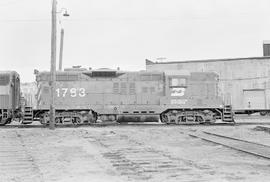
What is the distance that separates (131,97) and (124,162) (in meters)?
13.2

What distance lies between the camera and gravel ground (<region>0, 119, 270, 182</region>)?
768cm

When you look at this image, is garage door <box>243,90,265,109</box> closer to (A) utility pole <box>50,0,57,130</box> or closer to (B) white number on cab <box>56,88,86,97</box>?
(B) white number on cab <box>56,88,86,97</box>

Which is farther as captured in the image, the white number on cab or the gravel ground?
the white number on cab

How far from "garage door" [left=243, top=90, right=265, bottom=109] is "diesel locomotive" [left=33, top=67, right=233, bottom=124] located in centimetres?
1266

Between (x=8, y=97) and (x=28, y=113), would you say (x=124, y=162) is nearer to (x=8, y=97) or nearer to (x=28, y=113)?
(x=28, y=113)

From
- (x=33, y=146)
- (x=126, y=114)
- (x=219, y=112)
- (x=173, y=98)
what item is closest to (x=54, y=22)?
(x=126, y=114)

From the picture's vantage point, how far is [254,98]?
36.1m

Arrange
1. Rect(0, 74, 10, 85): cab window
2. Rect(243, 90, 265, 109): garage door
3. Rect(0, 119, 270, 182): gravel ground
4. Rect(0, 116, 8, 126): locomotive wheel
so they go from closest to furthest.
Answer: Rect(0, 119, 270, 182): gravel ground < Rect(0, 116, 8, 126): locomotive wheel < Rect(0, 74, 10, 85): cab window < Rect(243, 90, 265, 109): garage door

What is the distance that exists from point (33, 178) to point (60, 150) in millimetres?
4409

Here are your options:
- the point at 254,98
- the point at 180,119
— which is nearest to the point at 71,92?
the point at 180,119

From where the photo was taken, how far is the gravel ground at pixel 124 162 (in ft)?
25.2

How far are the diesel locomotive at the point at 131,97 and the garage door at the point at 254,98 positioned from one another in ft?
41.5

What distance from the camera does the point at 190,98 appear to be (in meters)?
22.6

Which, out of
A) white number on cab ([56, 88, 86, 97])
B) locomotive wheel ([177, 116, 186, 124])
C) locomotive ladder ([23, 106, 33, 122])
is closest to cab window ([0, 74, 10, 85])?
locomotive ladder ([23, 106, 33, 122])
